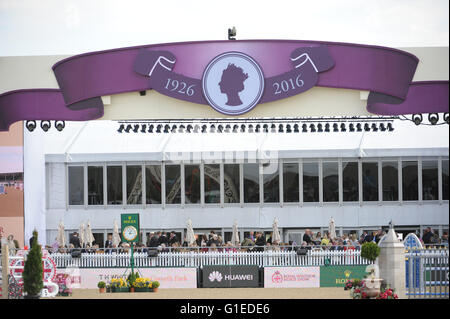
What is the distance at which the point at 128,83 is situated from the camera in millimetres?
19359

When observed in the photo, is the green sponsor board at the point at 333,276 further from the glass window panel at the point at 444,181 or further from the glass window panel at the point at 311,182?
the glass window panel at the point at 444,181

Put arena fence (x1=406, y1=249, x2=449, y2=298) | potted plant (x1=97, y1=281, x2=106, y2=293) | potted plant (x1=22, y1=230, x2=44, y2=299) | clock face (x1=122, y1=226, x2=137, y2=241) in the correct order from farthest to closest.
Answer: potted plant (x1=97, y1=281, x2=106, y2=293)
clock face (x1=122, y1=226, x2=137, y2=241)
arena fence (x1=406, y1=249, x2=449, y2=298)
potted plant (x1=22, y1=230, x2=44, y2=299)

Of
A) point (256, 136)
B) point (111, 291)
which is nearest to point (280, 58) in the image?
point (111, 291)

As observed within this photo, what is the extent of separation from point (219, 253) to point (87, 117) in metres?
6.58

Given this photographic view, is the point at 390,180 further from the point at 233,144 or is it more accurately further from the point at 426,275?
the point at 426,275

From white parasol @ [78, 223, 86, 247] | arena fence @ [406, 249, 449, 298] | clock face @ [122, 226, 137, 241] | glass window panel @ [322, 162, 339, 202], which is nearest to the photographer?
arena fence @ [406, 249, 449, 298]

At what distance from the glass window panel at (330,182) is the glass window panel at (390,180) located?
1.82 meters

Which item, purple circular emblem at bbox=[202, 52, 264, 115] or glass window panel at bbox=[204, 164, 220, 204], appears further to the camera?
glass window panel at bbox=[204, 164, 220, 204]

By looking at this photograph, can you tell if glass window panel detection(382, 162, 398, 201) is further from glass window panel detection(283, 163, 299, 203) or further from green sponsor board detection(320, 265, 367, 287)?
green sponsor board detection(320, 265, 367, 287)

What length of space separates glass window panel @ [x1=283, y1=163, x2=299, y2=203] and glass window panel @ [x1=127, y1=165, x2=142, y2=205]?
5.60 metres

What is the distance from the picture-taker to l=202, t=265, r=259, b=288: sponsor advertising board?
23359mm

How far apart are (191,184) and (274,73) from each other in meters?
13.9

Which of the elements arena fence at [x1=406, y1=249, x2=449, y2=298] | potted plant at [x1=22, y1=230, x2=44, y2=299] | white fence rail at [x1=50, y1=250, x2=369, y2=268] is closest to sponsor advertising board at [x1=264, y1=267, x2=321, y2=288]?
white fence rail at [x1=50, y1=250, x2=369, y2=268]

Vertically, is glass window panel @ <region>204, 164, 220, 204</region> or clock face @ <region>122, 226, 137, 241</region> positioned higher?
glass window panel @ <region>204, 164, 220, 204</region>
